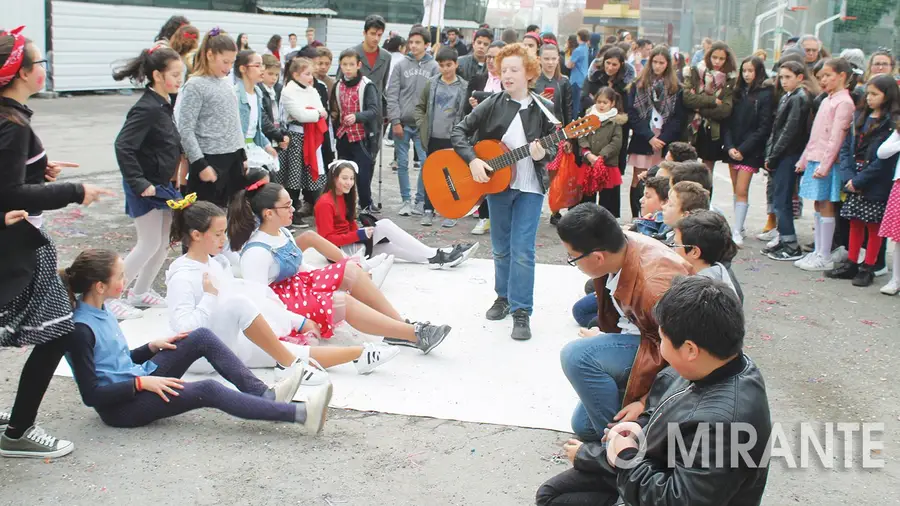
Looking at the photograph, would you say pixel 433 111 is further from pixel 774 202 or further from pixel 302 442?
pixel 302 442

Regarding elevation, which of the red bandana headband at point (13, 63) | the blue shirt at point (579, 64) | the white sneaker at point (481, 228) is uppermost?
the blue shirt at point (579, 64)

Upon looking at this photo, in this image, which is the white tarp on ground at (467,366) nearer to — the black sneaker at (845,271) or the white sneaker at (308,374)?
the white sneaker at (308,374)

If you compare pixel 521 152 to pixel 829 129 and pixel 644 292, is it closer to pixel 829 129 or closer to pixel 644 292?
pixel 644 292

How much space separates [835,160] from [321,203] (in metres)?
4.26

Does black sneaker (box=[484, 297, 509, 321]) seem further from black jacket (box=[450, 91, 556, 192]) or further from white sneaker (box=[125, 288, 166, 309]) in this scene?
white sneaker (box=[125, 288, 166, 309])

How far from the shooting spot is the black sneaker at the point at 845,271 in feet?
24.0

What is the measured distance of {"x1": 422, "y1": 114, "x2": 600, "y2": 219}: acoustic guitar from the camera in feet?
18.4

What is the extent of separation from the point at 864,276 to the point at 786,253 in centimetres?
96

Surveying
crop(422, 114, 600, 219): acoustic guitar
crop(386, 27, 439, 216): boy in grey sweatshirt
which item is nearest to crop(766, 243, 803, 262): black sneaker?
crop(422, 114, 600, 219): acoustic guitar

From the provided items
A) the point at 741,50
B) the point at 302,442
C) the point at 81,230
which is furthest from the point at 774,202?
the point at 741,50

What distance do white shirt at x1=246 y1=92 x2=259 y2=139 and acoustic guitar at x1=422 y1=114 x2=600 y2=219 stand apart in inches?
70.6

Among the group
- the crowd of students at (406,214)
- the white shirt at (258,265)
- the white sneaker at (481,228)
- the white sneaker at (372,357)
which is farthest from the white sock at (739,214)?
the white shirt at (258,265)

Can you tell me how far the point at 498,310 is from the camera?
19.5 ft

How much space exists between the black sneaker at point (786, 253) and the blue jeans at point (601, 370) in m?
4.70
